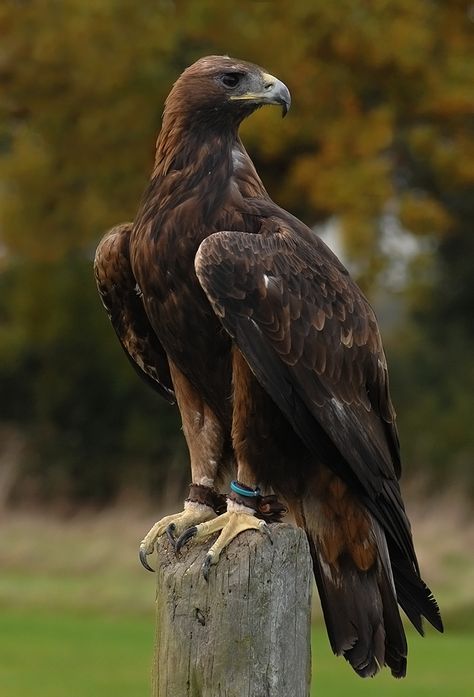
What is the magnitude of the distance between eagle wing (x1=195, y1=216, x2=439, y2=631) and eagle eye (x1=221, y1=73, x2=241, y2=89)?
0.44m

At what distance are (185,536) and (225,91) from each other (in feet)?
4.47

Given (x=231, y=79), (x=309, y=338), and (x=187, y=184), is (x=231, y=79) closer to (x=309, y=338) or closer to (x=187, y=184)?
(x=187, y=184)

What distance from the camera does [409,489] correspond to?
15375 mm

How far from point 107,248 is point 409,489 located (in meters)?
11.2

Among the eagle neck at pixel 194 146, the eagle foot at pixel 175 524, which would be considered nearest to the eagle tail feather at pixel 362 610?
the eagle foot at pixel 175 524

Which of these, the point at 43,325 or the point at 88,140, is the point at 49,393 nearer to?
the point at 43,325

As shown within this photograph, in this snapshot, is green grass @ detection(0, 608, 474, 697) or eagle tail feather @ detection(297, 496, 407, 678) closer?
eagle tail feather @ detection(297, 496, 407, 678)

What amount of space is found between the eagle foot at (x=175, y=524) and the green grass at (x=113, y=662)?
14.4ft

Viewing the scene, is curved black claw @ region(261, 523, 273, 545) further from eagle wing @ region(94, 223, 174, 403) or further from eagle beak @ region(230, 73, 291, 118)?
eagle beak @ region(230, 73, 291, 118)

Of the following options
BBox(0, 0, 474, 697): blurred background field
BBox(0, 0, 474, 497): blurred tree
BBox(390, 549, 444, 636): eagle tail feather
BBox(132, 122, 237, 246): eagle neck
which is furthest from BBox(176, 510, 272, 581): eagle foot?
BBox(0, 0, 474, 497): blurred tree

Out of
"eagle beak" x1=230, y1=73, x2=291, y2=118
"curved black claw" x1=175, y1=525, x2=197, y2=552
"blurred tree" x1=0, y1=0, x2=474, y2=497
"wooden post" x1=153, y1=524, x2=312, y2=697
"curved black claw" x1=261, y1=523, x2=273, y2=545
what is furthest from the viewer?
"blurred tree" x1=0, y1=0, x2=474, y2=497

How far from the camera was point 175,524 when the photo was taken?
4121 millimetres

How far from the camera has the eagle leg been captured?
3.77m

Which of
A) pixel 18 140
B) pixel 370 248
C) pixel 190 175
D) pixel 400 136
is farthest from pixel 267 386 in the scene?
pixel 400 136
